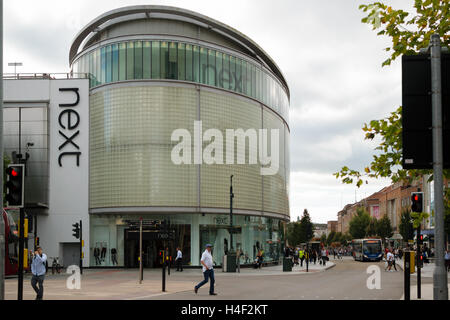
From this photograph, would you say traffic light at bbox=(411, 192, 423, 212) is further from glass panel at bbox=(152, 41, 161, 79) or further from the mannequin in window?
the mannequin in window

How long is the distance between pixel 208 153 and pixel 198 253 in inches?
327

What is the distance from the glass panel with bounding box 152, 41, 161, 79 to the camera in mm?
46562

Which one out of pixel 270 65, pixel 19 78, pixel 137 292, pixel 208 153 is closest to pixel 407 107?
pixel 137 292

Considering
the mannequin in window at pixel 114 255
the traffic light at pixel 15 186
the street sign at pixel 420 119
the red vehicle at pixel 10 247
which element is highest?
the street sign at pixel 420 119

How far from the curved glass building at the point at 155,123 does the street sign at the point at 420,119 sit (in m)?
38.3

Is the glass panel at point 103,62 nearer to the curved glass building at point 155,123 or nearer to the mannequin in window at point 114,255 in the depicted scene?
the curved glass building at point 155,123

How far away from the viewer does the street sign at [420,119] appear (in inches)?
294

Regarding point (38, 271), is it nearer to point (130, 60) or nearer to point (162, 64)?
point (162, 64)

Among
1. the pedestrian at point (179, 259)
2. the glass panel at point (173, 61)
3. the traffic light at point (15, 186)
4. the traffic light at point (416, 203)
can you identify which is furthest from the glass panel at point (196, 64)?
the traffic light at point (15, 186)

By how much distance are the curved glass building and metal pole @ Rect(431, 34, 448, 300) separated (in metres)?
38.1

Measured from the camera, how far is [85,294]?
811 inches

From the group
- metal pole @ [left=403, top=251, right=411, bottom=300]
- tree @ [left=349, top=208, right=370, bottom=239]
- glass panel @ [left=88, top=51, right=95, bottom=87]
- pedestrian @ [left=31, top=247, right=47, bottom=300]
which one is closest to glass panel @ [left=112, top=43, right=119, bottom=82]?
glass panel @ [left=88, top=51, right=95, bottom=87]

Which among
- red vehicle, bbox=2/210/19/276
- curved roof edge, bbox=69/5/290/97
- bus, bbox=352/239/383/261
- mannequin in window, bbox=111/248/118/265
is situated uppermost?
curved roof edge, bbox=69/5/290/97
